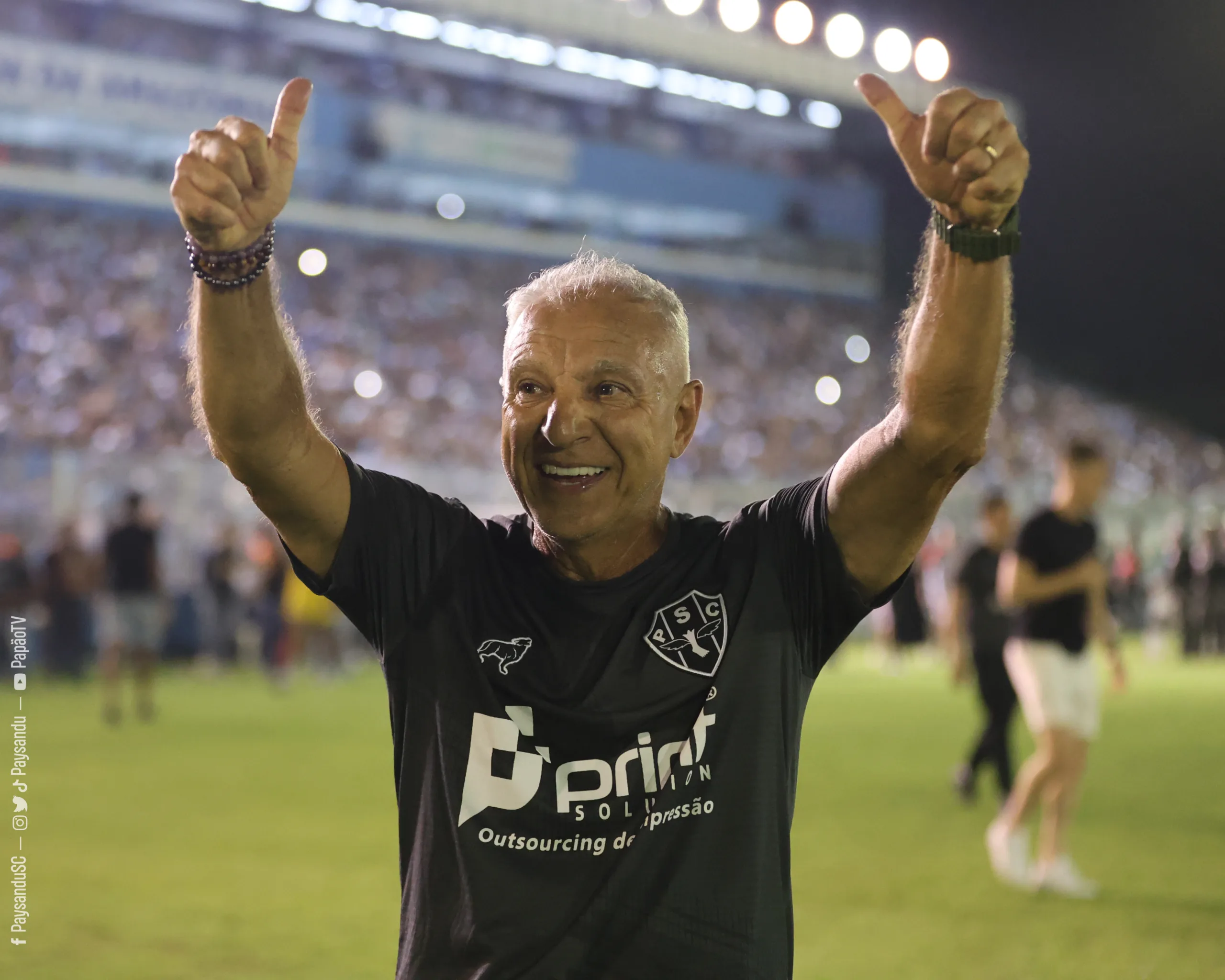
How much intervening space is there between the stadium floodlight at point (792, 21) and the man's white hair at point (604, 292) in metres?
22.9

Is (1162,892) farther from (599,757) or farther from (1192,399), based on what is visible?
(1192,399)

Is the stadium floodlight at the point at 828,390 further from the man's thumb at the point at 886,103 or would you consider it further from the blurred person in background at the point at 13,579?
the man's thumb at the point at 886,103

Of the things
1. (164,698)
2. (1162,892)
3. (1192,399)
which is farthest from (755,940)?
(1192,399)

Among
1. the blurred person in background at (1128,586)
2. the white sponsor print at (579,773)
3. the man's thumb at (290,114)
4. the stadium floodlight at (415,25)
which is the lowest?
the blurred person in background at (1128,586)

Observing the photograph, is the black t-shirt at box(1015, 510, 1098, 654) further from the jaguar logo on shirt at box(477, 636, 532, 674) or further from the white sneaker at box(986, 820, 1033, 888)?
the jaguar logo on shirt at box(477, 636, 532, 674)

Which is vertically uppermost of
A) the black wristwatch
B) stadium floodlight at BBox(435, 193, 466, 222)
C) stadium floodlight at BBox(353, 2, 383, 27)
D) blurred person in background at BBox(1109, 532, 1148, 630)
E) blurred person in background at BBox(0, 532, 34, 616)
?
stadium floodlight at BBox(353, 2, 383, 27)

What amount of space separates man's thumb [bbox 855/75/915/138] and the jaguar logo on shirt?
98 centimetres

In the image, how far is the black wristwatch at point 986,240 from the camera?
6.04ft

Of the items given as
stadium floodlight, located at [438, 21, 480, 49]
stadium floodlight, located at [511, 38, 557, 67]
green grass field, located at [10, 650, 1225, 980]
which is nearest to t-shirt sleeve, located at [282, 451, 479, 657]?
green grass field, located at [10, 650, 1225, 980]

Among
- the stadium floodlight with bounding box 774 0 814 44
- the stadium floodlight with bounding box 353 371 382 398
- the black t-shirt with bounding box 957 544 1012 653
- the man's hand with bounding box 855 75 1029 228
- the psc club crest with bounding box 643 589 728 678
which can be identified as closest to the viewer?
the man's hand with bounding box 855 75 1029 228

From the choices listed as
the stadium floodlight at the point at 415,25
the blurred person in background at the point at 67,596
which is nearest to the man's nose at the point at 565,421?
the blurred person in background at the point at 67,596

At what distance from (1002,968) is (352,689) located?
1068 centimetres

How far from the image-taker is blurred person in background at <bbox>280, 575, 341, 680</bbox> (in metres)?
15.0

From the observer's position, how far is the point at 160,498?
1673 centimetres
